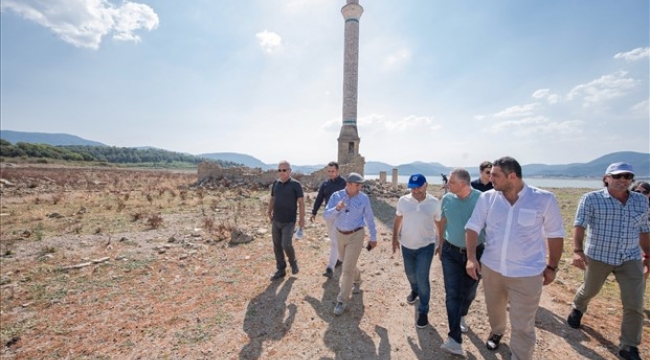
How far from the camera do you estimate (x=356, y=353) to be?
11.0 ft

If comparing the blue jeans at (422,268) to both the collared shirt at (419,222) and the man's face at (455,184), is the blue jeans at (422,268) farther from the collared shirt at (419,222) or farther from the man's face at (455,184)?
the man's face at (455,184)

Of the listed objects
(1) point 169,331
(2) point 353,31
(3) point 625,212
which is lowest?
(1) point 169,331

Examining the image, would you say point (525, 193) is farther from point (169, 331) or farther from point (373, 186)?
point (373, 186)

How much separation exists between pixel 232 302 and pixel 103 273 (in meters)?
3.18

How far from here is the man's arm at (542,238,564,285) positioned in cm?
253

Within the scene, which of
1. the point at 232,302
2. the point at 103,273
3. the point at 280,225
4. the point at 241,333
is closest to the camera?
the point at 241,333

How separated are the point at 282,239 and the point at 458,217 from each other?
3170mm

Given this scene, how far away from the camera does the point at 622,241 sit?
10.8 ft

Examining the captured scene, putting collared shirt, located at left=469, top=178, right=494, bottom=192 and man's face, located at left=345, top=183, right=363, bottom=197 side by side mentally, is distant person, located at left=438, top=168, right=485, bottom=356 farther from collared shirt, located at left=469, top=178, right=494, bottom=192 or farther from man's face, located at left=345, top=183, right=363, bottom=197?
collared shirt, located at left=469, top=178, right=494, bottom=192

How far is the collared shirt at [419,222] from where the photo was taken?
12.1ft

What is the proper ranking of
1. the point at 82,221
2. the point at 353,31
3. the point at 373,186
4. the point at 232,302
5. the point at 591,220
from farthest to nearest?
1. the point at 353,31
2. the point at 373,186
3. the point at 82,221
4. the point at 232,302
5. the point at 591,220

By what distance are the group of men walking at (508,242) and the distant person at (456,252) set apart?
0.04 feet

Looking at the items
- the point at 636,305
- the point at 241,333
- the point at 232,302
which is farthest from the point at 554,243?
the point at 232,302

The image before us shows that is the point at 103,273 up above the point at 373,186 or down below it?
below
